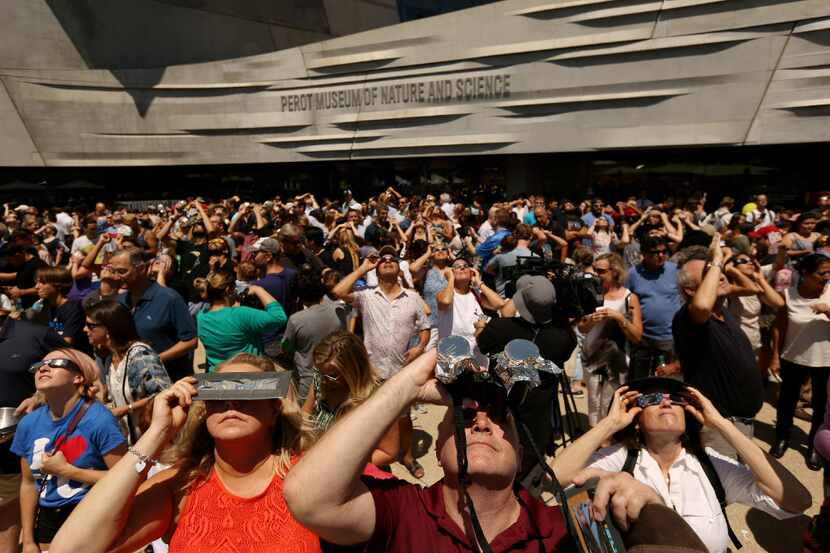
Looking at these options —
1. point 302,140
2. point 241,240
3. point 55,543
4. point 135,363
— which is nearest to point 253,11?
point 302,140

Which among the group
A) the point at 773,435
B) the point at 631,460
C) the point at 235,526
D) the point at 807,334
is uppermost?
the point at 235,526

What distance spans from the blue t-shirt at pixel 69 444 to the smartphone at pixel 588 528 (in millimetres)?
2268

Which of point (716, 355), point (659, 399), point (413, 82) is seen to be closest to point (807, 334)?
point (716, 355)

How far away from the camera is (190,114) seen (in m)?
23.8

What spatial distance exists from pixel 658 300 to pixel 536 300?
5.82ft

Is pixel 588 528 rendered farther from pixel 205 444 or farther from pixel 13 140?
pixel 13 140

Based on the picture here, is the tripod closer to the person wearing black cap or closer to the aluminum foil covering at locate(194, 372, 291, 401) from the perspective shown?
the person wearing black cap

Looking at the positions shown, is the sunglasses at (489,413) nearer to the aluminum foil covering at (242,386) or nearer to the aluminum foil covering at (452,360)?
the aluminum foil covering at (452,360)

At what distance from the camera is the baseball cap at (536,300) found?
3.34m

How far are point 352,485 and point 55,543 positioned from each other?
88cm

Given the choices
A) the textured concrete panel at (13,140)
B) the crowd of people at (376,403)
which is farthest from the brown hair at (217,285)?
the textured concrete panel at (13,140)

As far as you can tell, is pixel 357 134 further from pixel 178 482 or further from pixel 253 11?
pixel 178 482

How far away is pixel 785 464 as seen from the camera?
420 cm

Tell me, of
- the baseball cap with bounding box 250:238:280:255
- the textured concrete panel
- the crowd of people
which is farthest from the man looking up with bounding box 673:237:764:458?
the textured concrete panel
